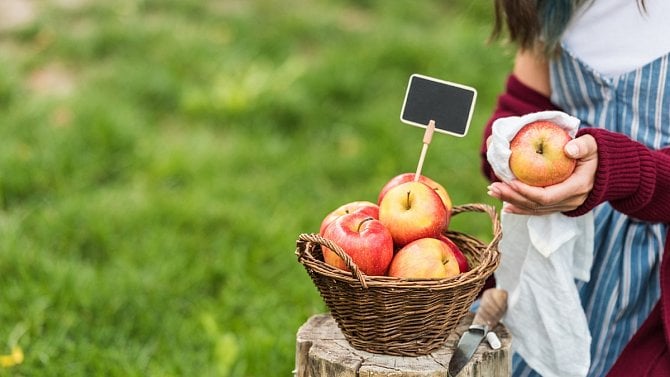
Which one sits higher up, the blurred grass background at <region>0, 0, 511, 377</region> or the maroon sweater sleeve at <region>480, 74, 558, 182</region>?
the maroon sweater sleeve at <region>480, 74, 558, 182</region>

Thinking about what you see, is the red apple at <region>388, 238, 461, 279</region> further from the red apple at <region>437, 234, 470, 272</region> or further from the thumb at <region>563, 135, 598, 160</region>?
the thumb at <region>563, 135, 598, 160</region>

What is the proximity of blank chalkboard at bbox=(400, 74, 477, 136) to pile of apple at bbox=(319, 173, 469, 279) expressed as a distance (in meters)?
0.13

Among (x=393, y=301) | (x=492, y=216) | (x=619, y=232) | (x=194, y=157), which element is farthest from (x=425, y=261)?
(x=194, y=157)

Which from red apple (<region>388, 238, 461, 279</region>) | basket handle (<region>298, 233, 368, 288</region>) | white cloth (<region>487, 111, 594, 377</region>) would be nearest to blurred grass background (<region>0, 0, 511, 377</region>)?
white cloth (<region>487, 111, 594, 377</region>)

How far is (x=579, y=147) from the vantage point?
180 cm

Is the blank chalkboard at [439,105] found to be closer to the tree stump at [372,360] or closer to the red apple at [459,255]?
the red apple at [459,255]

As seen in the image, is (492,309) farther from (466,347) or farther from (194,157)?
(194,157)

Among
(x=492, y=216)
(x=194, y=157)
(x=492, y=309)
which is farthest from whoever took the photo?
(x=194, y=157)

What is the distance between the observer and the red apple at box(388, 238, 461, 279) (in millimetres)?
1815

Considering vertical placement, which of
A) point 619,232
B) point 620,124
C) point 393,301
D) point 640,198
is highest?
point 620,124

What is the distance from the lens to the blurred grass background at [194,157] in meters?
3.23

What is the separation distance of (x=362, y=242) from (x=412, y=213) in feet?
0.49

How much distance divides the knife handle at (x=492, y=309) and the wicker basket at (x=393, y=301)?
0.22 m

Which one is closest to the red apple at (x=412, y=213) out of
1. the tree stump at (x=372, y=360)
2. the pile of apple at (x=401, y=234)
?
the pile of apple at (x=401, y=234)
